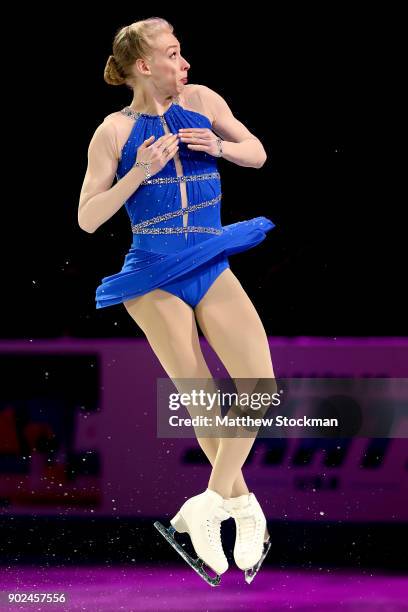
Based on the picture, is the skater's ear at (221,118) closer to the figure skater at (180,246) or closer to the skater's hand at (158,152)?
the figure skater at (180,246)

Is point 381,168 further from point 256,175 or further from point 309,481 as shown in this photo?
point 309,481

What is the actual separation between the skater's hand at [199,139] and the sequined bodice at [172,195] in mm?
77

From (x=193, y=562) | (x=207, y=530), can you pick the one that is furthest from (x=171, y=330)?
(x=193, y=562)

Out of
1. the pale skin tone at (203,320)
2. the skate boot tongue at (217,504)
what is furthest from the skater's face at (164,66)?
the skate boot tongue at (217,504)

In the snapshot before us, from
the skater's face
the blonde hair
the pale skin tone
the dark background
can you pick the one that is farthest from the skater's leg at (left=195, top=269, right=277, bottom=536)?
the dark background

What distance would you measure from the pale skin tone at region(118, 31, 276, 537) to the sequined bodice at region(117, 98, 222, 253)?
87 mm

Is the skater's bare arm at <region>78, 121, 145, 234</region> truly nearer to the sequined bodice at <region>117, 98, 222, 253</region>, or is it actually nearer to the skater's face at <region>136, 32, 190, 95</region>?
the sequined bodice at <region>117, 98, 222, 253</region>

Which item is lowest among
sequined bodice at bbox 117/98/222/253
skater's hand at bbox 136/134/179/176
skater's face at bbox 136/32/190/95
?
sequined bodice at bbox 117/98/222/253

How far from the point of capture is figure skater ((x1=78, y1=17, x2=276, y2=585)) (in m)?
4.01

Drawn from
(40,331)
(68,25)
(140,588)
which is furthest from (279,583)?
(68,25)

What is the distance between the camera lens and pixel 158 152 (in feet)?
12.8

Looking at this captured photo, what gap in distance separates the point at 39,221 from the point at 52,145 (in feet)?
1.32

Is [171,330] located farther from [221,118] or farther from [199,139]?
[221,118]

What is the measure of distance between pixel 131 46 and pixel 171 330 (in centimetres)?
102
